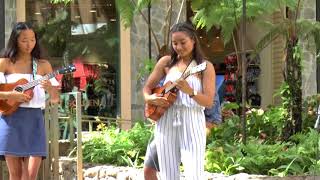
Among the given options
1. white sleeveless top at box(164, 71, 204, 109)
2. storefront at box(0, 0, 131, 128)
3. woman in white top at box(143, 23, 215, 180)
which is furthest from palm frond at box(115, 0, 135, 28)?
white sleeveless top at box(164, 71, 204, 109)

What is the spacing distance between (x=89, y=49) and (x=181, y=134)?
9.62m

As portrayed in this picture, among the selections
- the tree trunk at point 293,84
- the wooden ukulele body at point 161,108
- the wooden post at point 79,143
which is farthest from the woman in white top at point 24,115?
the tree trunk at point 293,84

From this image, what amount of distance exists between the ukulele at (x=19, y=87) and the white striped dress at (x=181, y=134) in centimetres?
103

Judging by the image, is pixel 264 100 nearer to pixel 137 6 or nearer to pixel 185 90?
pixel 137 6

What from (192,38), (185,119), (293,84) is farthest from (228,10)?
(185,119)

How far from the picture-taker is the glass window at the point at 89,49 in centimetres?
1426

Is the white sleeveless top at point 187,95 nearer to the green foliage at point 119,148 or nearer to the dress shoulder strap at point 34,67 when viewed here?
the dress shoulder strap at point 34,67

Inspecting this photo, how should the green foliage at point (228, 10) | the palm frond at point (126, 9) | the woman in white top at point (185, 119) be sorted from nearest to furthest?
the woman in white top at point (185, 119) < the green foliage at point (228, 10) < the palm frond at point (126, 9)

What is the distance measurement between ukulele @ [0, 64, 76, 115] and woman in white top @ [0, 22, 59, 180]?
0.04 meters

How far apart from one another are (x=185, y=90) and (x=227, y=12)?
5.00 metres

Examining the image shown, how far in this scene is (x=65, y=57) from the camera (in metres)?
14.3

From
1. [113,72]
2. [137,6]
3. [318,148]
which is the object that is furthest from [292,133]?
[113,72]

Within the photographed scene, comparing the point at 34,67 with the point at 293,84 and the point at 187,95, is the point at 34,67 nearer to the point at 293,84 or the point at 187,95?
the point at 187,95

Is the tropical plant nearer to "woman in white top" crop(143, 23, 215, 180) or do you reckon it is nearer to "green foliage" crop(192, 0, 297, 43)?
"green foliage" crop(192, 0, 297, 43)
